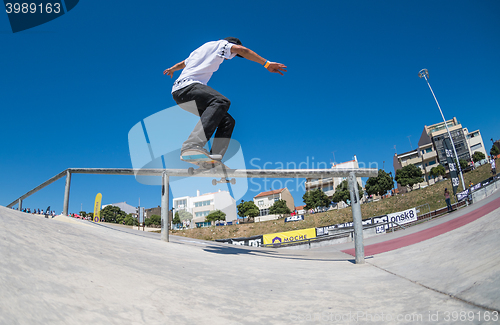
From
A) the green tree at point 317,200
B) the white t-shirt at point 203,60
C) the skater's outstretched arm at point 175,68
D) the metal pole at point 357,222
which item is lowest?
the metal pole at point 357,222

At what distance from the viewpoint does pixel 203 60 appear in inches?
128

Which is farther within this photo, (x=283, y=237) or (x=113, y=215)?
(x=113, y=215)

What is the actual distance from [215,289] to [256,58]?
2.65m

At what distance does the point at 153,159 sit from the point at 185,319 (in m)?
3.20

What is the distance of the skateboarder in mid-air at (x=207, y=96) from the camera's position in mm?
2988

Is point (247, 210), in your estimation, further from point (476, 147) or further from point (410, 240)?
point (476, 147)

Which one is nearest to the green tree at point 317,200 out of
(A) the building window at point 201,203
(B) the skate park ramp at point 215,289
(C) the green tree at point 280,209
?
(C) the green tree at point 280,209

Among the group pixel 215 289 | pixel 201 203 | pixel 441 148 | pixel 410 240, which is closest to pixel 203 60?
pixel 215 289

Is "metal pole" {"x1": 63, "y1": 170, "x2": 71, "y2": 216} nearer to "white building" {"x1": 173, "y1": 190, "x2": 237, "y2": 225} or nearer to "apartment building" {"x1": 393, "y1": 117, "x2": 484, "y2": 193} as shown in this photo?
"white building" {"x1": 173, "y1": 190, "x2": 237, "y2": 225}

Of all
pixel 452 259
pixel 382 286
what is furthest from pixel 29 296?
pixel 452 259

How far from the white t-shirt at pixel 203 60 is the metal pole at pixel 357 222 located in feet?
7.17

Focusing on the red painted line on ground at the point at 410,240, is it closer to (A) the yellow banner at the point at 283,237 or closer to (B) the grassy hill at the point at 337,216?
(A) the yellow banner at the point at 283,237

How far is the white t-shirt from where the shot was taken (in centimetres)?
323

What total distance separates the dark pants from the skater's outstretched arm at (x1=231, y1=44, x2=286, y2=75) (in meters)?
0.57
